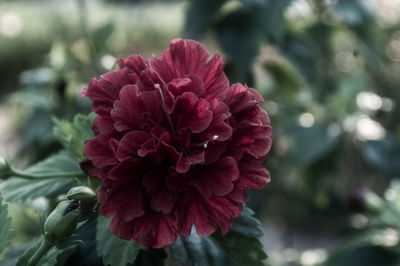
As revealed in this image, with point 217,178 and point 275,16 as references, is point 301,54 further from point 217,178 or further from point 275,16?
point 217,178

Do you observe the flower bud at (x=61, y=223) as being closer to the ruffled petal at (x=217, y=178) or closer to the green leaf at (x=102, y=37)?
the ruffled petal at (x=217, y=178)

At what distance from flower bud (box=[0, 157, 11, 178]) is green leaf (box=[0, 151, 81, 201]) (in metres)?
0.04

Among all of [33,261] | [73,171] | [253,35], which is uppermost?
[253,35]

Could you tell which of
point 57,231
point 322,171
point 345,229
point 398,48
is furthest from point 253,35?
point 398,48

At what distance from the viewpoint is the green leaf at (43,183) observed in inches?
23.1

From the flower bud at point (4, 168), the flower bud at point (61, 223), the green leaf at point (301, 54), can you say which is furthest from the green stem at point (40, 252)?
the green leaf at point (301, 54)

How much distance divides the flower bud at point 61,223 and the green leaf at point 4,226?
52 millimetres

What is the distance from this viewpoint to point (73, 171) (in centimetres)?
59

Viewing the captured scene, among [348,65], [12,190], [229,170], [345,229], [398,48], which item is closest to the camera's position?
[229,170]

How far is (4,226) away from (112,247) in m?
0.10

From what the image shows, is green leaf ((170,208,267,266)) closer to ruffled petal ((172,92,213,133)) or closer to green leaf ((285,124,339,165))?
ruffled petal ((172,92,213,133))

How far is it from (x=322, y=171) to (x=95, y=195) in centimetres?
76

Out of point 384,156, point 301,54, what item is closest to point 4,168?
point 301,54

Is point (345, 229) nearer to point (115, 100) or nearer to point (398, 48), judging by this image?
point (398, 48)
